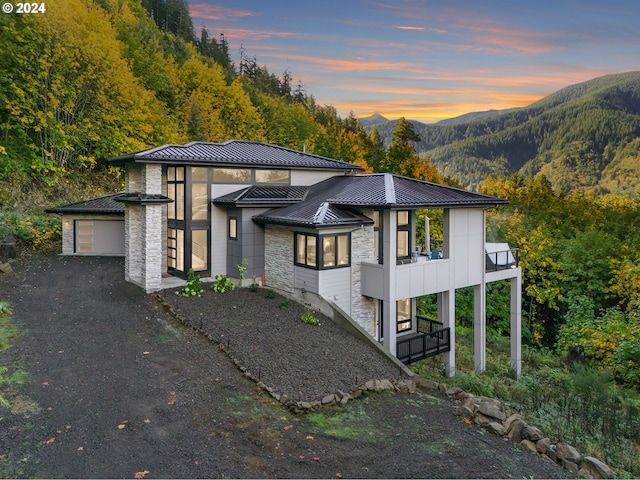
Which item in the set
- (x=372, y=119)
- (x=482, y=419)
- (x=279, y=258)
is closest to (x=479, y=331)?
(x=482, y=419)

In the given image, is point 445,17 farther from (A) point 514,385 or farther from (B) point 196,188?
(A) point 514,385

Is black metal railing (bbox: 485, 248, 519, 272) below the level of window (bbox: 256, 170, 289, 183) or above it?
below

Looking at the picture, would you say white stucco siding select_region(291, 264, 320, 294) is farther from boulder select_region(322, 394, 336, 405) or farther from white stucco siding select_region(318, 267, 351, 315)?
boulder select_region(322, 394, 336, 405)

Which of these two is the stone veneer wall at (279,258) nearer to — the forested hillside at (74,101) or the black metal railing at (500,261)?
the black metal railing at (500,261)

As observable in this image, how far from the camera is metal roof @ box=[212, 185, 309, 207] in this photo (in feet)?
49.1

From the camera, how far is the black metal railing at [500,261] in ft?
53.3

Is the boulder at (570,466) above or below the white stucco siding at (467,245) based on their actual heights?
below

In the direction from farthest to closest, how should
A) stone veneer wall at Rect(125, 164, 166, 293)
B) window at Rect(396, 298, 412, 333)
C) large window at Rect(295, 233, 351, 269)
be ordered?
window at Rect(396, 298, 412, 333) → stone veneer wall at Rect(125, 164, 166, 293) → large window at Rect(295, 233, 351, 269)

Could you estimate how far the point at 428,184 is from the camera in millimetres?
15828

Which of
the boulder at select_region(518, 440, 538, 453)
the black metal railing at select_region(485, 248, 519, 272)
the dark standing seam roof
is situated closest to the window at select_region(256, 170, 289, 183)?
the dark standing seam roof

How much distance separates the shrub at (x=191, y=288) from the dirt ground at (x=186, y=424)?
7.93 feet

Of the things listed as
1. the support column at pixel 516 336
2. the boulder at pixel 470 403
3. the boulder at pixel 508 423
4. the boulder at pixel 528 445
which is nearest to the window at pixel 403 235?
the support column at pixel 516 336

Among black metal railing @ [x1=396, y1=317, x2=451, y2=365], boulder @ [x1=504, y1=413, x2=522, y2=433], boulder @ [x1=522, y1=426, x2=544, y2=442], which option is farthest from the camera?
black metal railing @ [x1=396, y1=317, x2=451, y2=365]

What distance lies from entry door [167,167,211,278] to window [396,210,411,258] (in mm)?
6975
